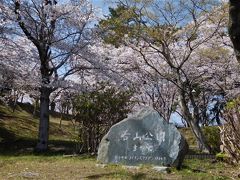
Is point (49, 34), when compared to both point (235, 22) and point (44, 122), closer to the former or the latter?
point (44, 122)

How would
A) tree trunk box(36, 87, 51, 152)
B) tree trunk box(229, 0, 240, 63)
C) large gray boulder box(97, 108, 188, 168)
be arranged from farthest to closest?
tree trunk box(36, 87, 51, 152) < large gray boulder box(97, 108, 188, 168) < tree trunk box(229, 0, 240, 63)

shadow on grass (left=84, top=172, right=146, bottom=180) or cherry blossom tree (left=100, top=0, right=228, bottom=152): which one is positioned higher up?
cherry blossom tree (left=100, top=0, right=228, bottom=152)

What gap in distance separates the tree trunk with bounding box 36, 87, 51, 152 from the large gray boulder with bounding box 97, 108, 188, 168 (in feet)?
20.7

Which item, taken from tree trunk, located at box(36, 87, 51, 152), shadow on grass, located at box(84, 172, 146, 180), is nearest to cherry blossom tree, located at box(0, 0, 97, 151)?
tree trunk, located at box(36, 87, 51, 152)

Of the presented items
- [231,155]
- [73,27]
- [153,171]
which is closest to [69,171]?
[153,171]

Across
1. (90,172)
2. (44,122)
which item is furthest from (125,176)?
(44,122)

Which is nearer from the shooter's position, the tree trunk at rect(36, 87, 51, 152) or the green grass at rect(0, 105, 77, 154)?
Result: the tree trunk at rect(36, 87, 51, 152)

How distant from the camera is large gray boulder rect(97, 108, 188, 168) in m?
11.9

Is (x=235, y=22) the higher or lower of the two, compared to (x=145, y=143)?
higher

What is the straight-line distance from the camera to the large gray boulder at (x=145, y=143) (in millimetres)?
11891

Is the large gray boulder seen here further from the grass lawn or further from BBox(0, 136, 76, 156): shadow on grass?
BBox(0, 136, 76, 156): shadow on grass

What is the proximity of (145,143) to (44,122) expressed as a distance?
7.69 m

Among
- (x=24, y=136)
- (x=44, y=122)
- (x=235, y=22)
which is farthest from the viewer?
(x=24, y=136)

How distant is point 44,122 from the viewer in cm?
1883
